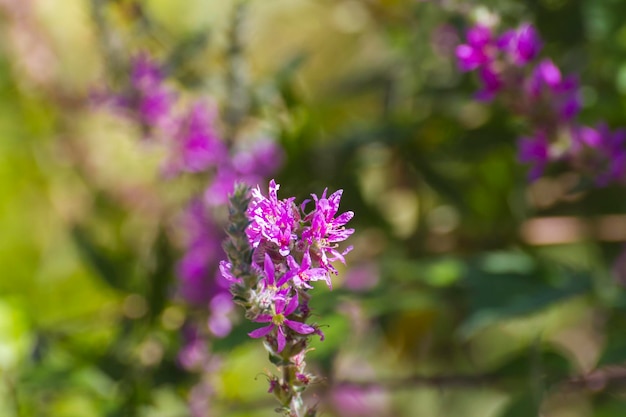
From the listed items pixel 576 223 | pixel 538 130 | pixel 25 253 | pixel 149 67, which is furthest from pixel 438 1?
pixel 25 253

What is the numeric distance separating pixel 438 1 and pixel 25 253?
1.07 meters

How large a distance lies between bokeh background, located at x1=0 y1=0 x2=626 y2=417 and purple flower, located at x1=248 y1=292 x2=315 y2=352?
0.30m

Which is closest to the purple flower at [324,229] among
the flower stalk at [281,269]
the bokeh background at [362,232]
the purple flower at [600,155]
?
the flower stalk at [281,269]

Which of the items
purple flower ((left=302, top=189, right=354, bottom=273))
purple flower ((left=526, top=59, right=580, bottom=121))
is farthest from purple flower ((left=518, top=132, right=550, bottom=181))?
purple flower ((left=302, top=189, right=354, bottom=273))

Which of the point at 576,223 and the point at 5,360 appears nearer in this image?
the point at 5,360

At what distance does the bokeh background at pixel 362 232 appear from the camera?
36.5 inches

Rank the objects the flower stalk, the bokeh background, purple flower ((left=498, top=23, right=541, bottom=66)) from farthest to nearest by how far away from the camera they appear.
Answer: the bokeh background, purple flower ((left=498, top=23, right=541, bottom=66)), the flower stalk

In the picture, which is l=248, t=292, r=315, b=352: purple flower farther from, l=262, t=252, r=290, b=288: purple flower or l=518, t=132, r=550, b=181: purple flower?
l=518, t=132, r=550, b=181: purple flower

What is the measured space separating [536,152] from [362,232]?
1.31 feet

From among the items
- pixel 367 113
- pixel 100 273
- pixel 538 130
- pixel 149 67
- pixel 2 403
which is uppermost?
pixel 367 113

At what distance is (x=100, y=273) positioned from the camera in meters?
1.15

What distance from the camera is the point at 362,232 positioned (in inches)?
46.7

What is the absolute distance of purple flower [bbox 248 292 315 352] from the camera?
1.65 ft

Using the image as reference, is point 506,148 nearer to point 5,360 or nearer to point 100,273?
point 100,273
